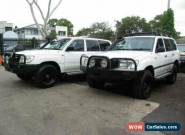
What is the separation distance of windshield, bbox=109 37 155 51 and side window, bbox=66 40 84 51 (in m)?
1.45

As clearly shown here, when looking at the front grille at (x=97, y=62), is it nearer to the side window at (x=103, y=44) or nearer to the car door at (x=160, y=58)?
the car door at (x=160, y=58)

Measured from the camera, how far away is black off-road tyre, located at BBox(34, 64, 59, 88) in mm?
6853

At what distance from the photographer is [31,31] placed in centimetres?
4953

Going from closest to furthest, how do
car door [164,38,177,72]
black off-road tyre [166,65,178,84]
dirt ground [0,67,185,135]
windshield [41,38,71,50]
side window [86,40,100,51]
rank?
1. dirt ground [0,67,185,135]
2. car door [164,38,177,72]
3. windshield [41,38,71,50]
4. black off-road tyre [166,65,178,84]
5. side window [86,40,100,51]

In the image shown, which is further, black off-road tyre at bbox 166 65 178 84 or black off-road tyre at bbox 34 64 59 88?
black off-road tyre at bbox 166 65 178 84

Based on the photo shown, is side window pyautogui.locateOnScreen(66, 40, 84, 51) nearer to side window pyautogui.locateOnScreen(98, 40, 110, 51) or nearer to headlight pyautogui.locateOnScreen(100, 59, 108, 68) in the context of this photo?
side window pyautogui.locateOnScreen(98, 40, 110, 51)

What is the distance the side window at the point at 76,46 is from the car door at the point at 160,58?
2.87m

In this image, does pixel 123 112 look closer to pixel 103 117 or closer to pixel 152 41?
pixel 103 117

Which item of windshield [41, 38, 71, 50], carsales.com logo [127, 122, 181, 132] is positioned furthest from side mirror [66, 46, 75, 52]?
carsales.com logo [127, 122, 181, 132]

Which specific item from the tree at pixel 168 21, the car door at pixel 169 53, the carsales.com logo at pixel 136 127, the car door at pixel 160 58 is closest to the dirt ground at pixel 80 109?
the carsales.com logo at pixel 136 127

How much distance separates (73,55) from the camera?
7848 mm

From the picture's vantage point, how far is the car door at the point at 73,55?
7.68 m

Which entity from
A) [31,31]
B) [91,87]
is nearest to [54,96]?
[91,87]

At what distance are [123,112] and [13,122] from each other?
2.39 m
